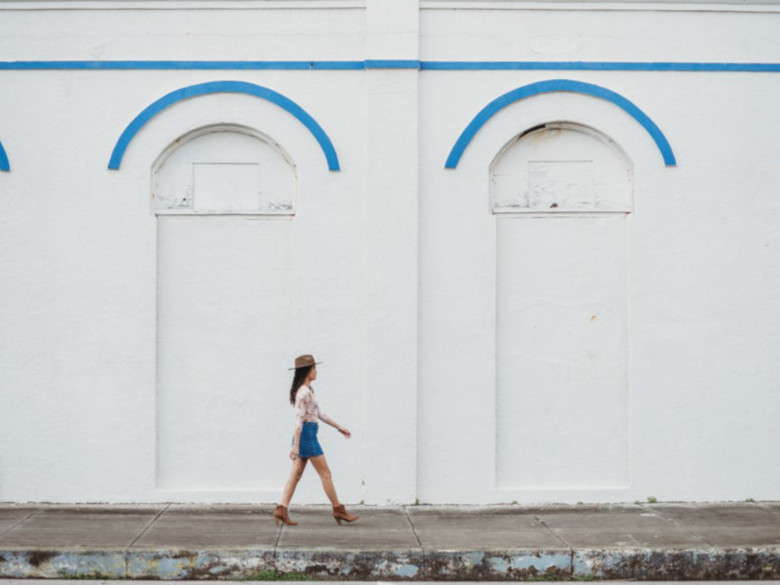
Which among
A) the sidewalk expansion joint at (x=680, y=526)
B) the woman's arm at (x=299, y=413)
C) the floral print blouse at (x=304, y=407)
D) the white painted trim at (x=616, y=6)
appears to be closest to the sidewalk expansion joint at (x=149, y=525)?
the woman's arm at (x=299, y=413)

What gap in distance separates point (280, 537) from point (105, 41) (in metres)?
5.21

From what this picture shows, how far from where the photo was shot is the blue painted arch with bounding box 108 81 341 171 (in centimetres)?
959

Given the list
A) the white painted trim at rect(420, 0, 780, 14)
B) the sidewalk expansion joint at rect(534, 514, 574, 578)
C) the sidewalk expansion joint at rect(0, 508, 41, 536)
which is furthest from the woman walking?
the white painted trim at rect(420, 0, 780, 14)

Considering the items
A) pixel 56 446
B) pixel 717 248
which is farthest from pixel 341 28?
pixel 56 446

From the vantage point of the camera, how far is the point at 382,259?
954cm

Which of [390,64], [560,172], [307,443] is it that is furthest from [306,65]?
[307,443]

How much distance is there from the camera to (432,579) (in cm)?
777

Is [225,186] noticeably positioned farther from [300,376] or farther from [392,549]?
[392,549]

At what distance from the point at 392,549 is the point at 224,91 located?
4808 millimetres

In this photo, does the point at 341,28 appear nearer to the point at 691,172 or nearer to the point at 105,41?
the point at 105,41

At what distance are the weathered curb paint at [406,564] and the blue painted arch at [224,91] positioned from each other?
3.87 metres

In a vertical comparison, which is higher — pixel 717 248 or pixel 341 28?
pixel 341 28

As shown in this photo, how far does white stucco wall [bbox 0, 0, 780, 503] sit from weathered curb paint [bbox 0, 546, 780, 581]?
5.88ft

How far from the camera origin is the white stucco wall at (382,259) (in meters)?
9.58
